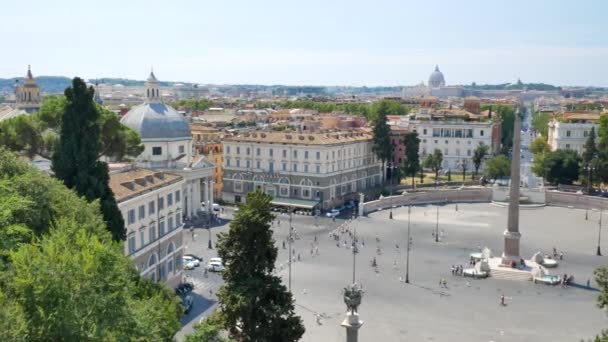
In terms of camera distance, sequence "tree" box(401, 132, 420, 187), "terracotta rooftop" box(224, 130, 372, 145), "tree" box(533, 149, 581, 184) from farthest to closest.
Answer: "tree" box(401, 132, 420, 187) < "tree" box(533, 149, 581, 184) < "terracotta rooftop" box(224, 130, 372, 145)

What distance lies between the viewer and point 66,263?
15.4m

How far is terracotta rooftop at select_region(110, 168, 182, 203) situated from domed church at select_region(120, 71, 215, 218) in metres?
19.6

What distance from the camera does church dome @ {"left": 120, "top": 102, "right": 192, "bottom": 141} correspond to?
61406mm

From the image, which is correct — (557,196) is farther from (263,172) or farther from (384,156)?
(263,172)

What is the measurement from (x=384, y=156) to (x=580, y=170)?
2124 cm

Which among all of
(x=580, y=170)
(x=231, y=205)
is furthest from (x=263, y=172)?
(x=580, y=170)

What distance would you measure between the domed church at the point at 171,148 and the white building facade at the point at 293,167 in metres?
8.55

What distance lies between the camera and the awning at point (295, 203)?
6881 cm

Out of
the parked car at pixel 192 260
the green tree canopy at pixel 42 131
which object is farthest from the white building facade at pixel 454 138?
the green tree canopy at pixel 42 131

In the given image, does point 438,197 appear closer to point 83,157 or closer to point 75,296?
point 83,157

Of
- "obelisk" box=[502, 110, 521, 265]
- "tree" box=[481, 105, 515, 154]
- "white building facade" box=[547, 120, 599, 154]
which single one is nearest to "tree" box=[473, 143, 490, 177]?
"white building facade" box=[547, 120, 599, 154]

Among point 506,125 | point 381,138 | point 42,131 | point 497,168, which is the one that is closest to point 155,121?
point 42,131

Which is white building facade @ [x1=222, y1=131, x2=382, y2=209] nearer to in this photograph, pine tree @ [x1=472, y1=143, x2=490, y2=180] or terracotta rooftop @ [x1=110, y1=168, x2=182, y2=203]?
pine tree @ [x1=472, y1=143, x2=490, y2=180]

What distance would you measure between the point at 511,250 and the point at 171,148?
30.4 m
